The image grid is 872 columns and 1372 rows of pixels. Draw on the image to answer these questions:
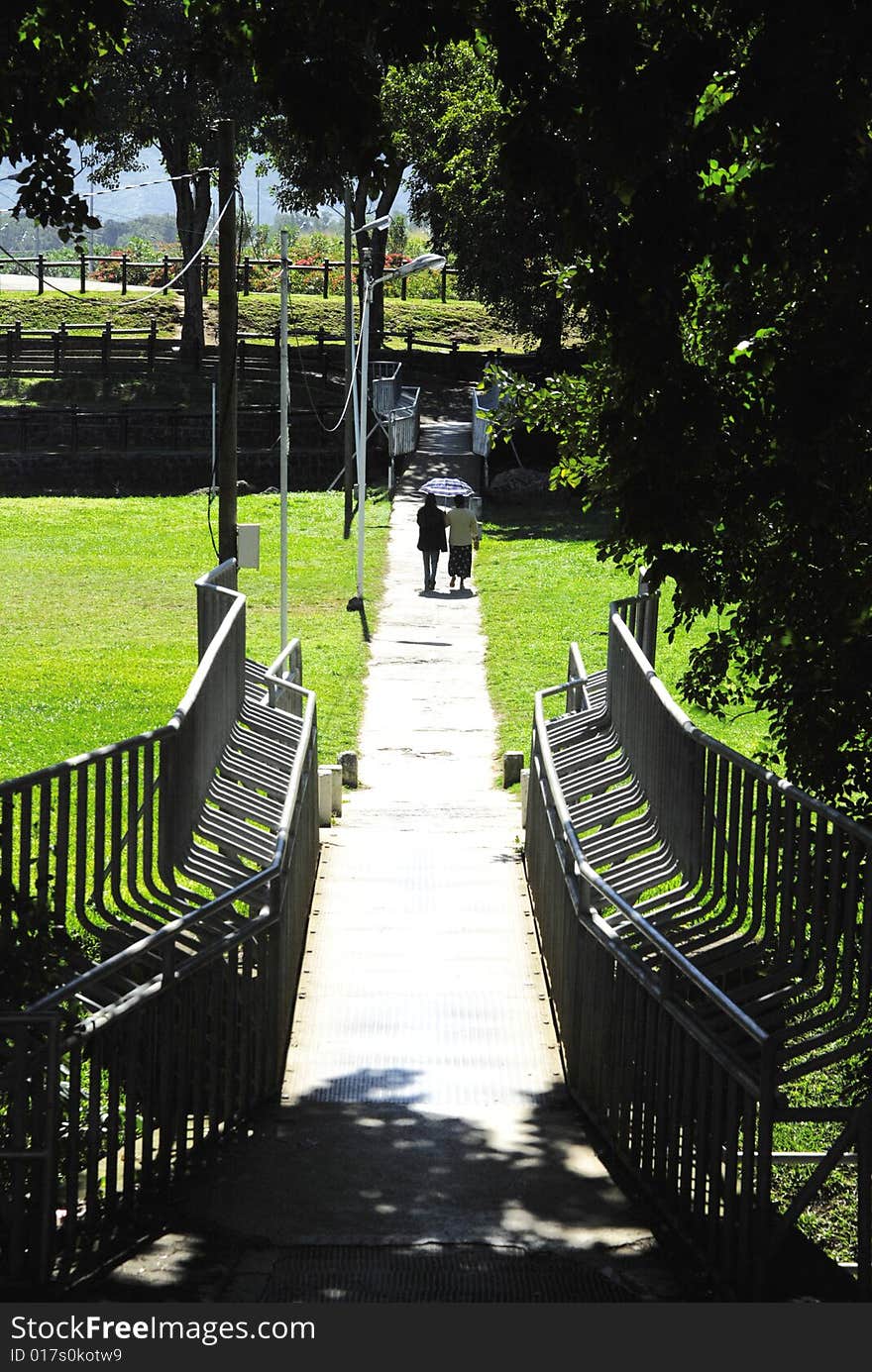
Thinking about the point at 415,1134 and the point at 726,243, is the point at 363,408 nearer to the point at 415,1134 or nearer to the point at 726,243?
the point at 726,243

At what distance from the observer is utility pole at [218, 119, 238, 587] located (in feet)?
59.7

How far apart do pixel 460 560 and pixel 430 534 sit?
2.68ft

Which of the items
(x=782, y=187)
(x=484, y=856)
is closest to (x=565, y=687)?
(x=484, y=856)

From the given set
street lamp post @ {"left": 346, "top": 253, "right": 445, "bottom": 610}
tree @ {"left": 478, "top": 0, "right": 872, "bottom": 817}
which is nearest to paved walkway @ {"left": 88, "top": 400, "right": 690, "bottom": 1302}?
tree @ {"left": 478, "top": 0, "right": 872, "bottom": 817}

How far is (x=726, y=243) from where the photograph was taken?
25.9ft

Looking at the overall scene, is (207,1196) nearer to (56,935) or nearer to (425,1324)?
(56,935)

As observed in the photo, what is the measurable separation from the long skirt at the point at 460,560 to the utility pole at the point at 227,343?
10.1 metres

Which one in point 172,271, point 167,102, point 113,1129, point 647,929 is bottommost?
point 113,1129

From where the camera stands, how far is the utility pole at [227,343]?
1819cm

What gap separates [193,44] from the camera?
34.6 ft

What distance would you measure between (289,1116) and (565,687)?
22.6 ft

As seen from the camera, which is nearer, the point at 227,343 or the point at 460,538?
the point at 227,343

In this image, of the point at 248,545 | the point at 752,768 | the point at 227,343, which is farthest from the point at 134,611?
the point at 752,768

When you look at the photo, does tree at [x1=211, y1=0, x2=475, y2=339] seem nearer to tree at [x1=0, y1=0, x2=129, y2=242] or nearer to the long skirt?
tree at [x1=0, y1=0, x2=129, y2=242]
